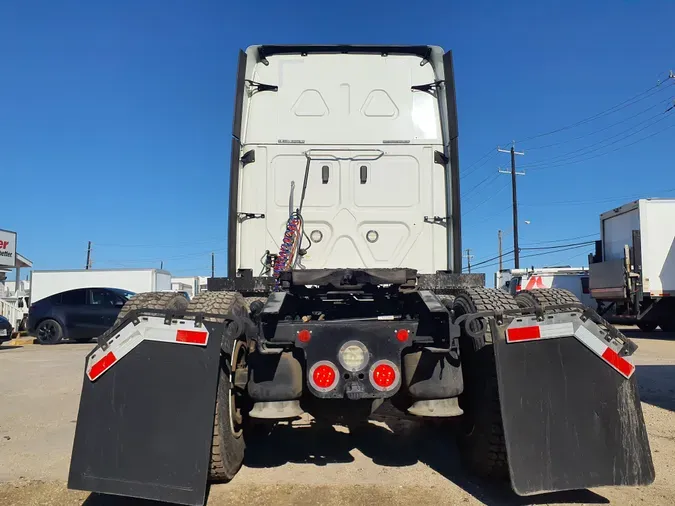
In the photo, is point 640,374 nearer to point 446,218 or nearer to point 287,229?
point 446,218

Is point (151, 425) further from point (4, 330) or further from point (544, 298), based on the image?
point (4, 330)

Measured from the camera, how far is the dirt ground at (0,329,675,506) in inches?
146

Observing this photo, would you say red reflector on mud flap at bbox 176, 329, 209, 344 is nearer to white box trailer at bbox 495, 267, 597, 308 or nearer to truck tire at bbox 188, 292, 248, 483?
truck tire at bbox 188, 292, 248, 483

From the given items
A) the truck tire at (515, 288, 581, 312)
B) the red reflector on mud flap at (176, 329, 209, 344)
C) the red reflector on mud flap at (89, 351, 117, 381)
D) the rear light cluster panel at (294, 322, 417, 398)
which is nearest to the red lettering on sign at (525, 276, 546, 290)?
the truck tire at (515, 288, 581, 312)

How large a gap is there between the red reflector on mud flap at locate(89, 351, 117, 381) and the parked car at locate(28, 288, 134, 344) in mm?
13508

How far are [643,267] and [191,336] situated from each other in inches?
646

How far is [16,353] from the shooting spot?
14.0 m

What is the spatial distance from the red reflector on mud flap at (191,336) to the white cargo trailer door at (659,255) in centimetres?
1626

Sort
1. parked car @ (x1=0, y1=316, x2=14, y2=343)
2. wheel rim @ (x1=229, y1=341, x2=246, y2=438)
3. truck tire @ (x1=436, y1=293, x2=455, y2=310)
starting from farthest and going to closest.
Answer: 1. parked car @ (x1=0, y1=316, x2=14, y2=343)
2. truck tire @ (x1=436, y1=293, x2=455, y2=310)
3. wheel rim @ (x1=229, y1=341, x2=246, y2=438)

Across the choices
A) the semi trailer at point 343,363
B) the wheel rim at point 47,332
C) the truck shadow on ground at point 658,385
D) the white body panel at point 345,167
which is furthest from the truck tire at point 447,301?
the wheel rim at point 47,332

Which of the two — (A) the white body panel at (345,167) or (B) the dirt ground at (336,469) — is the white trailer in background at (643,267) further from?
(A) the white body panel at (345,167)

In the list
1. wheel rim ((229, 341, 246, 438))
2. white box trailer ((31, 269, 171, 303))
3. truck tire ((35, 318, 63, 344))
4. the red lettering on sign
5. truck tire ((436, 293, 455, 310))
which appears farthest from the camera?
white box trailer ((31, 269, 171, 303))

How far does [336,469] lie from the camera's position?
14.2ft

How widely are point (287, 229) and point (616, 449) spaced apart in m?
3.15
